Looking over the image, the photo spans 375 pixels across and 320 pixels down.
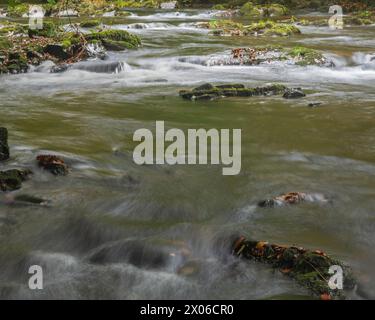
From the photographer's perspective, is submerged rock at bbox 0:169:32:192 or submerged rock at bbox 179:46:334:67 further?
submerged rock at bbox 179:46:334:67

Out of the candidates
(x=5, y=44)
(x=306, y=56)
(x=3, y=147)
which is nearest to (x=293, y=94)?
(x=306, y=56)

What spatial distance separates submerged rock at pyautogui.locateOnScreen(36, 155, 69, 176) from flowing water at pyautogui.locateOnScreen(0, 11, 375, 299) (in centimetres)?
11

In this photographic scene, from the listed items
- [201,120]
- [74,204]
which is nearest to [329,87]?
[201,120]

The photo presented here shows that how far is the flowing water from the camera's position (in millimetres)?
4023

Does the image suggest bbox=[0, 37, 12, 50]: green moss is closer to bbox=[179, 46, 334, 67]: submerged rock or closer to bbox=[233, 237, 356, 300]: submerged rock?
bbox=[179, 46, 334, 67]: submerged rock

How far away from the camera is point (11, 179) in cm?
540

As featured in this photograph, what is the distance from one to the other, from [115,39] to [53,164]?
454 inches

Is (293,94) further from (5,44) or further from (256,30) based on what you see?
(256,30)

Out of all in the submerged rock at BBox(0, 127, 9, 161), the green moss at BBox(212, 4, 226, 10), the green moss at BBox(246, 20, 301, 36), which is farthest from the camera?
the green moss at BBox(212, 4, 226, 10)

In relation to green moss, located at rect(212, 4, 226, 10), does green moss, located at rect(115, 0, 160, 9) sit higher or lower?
higher

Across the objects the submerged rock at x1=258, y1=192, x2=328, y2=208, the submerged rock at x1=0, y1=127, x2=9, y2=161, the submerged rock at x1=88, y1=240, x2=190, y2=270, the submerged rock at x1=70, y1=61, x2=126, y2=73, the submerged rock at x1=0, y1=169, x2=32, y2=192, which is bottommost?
the submerged rock at x1=88, y1=240, x2=190, y2=270

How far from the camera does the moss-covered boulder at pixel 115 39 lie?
1587cm

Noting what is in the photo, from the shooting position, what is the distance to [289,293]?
3723mm

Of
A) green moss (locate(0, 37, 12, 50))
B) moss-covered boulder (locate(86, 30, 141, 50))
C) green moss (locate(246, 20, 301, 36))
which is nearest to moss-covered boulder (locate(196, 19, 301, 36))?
green moss (locate(246, 20, 301, 36))
